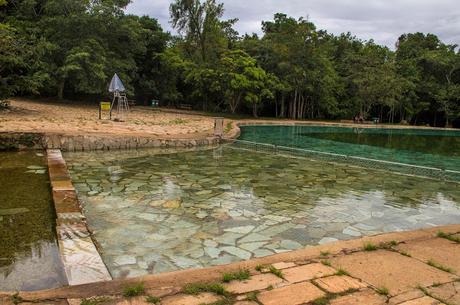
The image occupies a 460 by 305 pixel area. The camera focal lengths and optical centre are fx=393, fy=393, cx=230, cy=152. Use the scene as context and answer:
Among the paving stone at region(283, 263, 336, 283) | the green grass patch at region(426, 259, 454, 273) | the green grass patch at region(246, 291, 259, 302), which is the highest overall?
the green grass patch at region(426, 259, 454, 273)

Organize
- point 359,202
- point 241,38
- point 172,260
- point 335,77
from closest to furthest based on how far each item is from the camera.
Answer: point 172,260, point 359,202, point 335,77, point 241,38

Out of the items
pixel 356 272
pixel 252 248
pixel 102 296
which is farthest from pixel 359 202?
pixel 102 296

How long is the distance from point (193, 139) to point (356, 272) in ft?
30.1

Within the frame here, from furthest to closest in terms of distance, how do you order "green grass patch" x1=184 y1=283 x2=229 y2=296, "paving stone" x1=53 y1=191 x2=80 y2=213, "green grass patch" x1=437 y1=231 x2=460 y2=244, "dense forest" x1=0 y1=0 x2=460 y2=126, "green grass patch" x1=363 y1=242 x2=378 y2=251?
"dense forest" x1=0 y1=0 x2=460 y2=126, "paving stone" x1=53 y1=191 x2=80 y2=213, "green grass patch" x1=437 y1=231 x2=460 y2=244, "green grass patch" x1=363 y1=242 x2=378 y2=251, "green grass patch" x1=184 y1=283 x2=229 y2=296

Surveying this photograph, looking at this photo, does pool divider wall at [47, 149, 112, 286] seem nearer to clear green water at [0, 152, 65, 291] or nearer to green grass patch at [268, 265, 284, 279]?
clear green water at [0, 152, 65, 291]

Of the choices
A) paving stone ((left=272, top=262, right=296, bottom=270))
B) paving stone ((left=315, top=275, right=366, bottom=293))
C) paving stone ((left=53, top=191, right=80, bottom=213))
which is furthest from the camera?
paving stone ((left=53, top=191, right=80, bottom=213))

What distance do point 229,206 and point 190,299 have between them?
3.04 metres

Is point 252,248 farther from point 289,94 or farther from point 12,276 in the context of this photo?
point 289,94

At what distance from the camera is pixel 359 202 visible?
6191mm

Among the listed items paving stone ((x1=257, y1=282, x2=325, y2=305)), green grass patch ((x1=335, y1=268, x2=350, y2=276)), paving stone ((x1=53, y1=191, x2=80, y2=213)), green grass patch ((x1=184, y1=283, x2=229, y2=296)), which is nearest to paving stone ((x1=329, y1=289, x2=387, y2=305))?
paving stone ((x1=257, y1=282, x2=325, y2=305))

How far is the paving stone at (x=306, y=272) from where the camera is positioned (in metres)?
2.99

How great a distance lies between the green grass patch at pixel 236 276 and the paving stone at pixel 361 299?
2.18 ft

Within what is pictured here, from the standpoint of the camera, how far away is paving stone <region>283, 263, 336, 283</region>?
2.99 metres

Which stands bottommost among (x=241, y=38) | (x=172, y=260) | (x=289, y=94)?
(x=172, y=260)
